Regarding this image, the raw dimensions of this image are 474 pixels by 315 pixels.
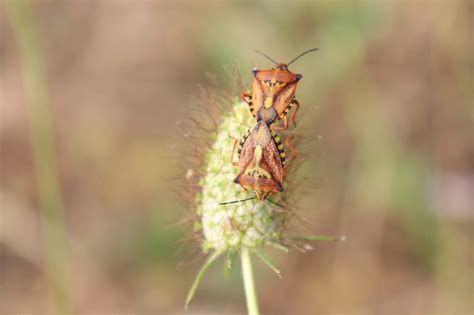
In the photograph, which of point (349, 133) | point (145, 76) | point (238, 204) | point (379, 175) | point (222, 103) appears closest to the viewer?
point (238, 204)

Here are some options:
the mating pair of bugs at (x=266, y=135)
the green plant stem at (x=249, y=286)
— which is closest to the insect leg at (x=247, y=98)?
the mating pair of bugs at (x=266, y=135)

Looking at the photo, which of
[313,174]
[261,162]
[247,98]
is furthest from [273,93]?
[313,174]

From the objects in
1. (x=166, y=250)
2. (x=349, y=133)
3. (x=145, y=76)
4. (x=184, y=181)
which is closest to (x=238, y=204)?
(x=184, y=181)

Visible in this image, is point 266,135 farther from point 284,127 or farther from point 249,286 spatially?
point 249,286

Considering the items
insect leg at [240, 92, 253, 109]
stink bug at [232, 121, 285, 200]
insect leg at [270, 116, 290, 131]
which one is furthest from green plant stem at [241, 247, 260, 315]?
insect leg at [240, 92, 253, 109]

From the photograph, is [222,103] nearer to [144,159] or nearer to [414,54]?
[144,159]

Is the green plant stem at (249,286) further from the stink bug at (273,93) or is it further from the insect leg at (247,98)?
the insect leg at (247,98)

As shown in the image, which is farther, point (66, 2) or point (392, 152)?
point (66, 2)
